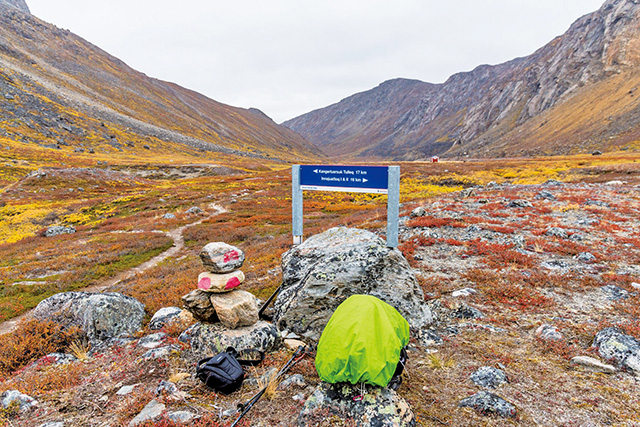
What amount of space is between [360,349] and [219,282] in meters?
4.17

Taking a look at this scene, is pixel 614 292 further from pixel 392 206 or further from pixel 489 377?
pixel 392 206

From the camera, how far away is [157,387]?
5.34m

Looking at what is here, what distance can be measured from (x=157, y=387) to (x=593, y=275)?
12269 millimetres

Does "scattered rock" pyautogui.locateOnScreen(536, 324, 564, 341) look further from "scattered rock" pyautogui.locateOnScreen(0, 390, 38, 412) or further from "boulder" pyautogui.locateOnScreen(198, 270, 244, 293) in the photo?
"scattered rock" pyautogui.locateOnScreen(0, 390, 38, 412)

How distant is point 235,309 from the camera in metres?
6.77

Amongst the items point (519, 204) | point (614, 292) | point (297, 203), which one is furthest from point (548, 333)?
point (519, 204)

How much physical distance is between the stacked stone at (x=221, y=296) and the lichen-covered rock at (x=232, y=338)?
0.20 metres

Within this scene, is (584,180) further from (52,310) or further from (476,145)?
(476,145)

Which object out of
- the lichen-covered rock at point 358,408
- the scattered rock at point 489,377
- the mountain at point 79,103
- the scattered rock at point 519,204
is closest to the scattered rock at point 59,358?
the lichen-covered rock at point 358,408

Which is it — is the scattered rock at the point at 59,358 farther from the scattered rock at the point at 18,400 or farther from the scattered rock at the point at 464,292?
the scattered rock at the point at 464,292

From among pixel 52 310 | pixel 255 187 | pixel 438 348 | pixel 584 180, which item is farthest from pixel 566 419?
pixel 255 187

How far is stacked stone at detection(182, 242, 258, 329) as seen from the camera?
22.4 feet

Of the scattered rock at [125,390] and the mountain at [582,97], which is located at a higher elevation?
the mountain at [582,97]

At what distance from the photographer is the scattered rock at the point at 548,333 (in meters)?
6.12
